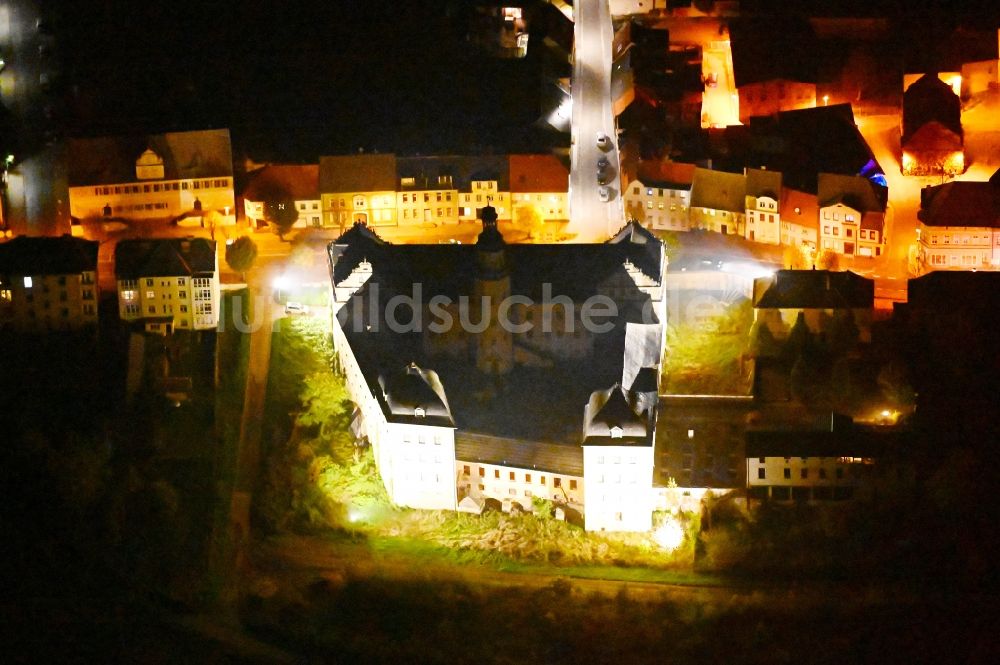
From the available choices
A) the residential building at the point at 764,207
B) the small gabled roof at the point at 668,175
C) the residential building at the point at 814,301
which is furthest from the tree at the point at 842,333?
the small gabled roof at the point at 668,175

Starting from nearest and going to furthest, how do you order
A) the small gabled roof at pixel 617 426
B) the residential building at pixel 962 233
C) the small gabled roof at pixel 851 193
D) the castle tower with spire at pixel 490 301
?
the small gabled roof at pixel 617 426 < the castle tower with spire at pixel 490 301 < the residential building at pixel 962 233 < the small gabled roof at pixel 851 193

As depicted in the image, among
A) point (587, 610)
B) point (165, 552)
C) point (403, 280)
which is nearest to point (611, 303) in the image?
point (403, 280)

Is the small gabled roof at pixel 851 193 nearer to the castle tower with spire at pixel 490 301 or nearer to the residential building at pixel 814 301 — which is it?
the residential building at pixel 814 301

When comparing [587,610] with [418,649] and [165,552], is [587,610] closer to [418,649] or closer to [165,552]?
[418,649]

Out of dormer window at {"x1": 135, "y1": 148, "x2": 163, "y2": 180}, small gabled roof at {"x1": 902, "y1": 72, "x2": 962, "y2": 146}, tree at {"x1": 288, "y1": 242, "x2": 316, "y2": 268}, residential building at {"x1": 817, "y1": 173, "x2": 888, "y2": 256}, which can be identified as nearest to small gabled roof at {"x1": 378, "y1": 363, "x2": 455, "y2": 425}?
tree at {"x1": 288, "y1": 242, "x2": 316, "y2": 268}

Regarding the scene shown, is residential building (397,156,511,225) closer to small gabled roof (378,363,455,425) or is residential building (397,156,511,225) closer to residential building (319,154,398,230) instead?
residential building (319,154,398,230)

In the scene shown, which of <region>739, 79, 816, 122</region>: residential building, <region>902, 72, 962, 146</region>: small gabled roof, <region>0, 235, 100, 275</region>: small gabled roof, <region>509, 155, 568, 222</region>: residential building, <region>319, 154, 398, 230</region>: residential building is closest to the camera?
<region>0, 235, 100, 275</region>: small gabled roof

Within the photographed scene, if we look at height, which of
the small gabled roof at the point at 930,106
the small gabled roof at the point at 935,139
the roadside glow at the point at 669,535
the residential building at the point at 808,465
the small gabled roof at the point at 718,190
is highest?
the small gabled roof at the point at 930,106
